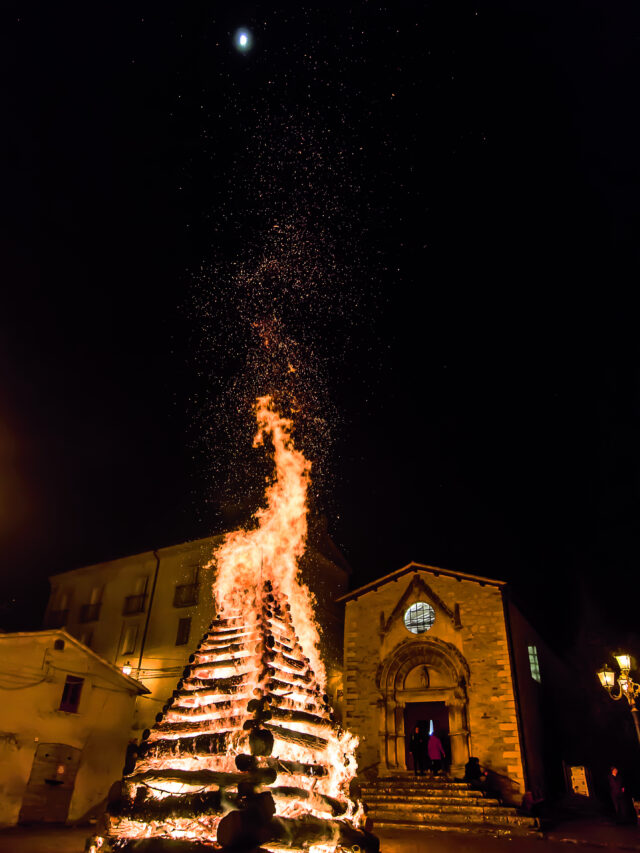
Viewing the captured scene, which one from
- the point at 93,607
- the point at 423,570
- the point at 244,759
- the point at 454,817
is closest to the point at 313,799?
the point at 244,759

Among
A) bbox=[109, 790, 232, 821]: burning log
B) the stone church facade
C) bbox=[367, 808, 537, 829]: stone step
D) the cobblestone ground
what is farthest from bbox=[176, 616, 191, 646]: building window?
bbox=[109, 790, 232, 821]: burning log

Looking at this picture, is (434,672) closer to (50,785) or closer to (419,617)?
(419,617)

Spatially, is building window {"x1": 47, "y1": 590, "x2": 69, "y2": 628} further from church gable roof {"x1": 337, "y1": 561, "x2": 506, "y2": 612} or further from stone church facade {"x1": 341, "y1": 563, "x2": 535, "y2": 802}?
stone church facade {"x1": 341, "y1": 563, "x2": 535, "y2": 802}

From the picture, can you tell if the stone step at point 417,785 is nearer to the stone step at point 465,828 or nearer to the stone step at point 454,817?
the stone step at point 454,817

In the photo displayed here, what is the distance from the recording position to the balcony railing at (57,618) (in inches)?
1394

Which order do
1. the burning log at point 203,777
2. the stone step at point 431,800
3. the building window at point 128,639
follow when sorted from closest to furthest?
the burning log at point 203,777 < the stone step at point 431,800 < the building window at point 128,639

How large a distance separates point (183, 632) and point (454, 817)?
1718cm

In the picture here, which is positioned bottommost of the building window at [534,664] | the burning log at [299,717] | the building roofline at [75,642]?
the burning log at [299,717]

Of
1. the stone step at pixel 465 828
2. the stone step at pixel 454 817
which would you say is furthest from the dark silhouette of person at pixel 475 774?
the stone step at pixel 465 828

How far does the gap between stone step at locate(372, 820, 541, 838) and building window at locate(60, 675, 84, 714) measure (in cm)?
1158

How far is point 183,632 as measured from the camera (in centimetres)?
2953

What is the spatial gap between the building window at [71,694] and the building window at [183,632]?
27.2ft

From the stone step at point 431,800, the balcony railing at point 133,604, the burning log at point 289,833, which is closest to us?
the burning log at point 289,833

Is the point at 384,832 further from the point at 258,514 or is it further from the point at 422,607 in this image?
the point at 258,514
